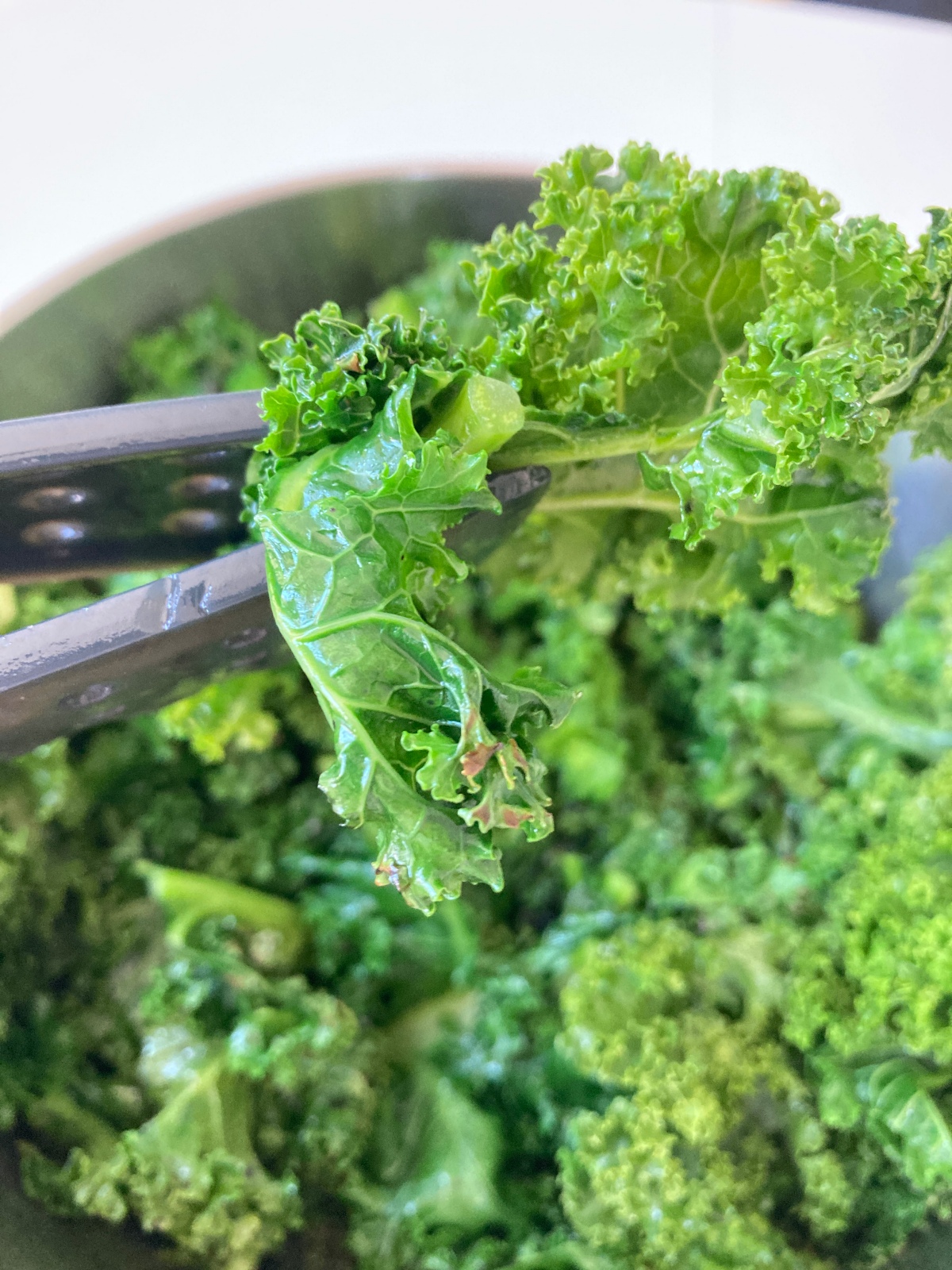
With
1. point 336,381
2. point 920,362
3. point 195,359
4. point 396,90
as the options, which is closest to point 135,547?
point 336,381

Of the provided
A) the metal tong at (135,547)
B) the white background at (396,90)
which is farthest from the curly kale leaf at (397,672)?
the white background at (396,90)

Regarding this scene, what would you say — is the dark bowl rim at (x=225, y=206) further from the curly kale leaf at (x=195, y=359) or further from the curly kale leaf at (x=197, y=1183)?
the curly kale leaf at (x=197, y=1183)

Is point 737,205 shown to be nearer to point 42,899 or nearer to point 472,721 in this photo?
point 472,721

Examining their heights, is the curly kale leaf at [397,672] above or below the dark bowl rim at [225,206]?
below

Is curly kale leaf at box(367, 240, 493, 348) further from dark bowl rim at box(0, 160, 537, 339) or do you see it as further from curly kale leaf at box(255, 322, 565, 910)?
curly kale leaf at box(255, 322, 565, 910)

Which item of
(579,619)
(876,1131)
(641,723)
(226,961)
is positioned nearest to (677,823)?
(641,723)

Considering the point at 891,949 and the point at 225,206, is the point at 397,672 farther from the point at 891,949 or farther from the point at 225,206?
the point at 225,206

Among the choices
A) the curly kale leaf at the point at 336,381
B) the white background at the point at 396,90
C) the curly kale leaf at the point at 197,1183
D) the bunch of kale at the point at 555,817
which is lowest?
the curly kale leaf at the point at 197,1183
